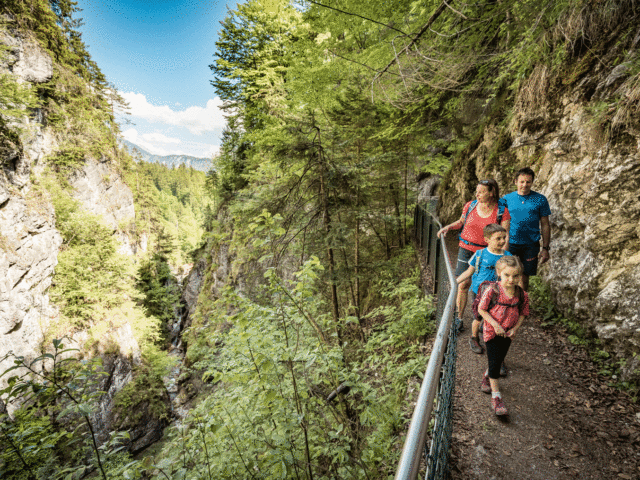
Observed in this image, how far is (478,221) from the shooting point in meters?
3.40

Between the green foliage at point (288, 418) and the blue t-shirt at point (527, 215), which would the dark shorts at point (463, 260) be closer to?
the blue t-shirt at point (527, 215)

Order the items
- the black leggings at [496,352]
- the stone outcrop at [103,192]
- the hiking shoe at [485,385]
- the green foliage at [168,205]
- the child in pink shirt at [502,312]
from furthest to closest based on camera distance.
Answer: the green foliage at [168,205] → the stone outcrop at [103,192] → the hiking shoe at [485,385] → the black leggings at [496,352] → the child in pink shirt at [502,312]

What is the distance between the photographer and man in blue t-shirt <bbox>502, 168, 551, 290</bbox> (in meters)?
3.38

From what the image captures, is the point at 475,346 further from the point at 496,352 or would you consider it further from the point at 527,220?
the point at 527,220

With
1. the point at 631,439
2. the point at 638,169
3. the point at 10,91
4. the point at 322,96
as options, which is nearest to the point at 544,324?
the point at 631,439

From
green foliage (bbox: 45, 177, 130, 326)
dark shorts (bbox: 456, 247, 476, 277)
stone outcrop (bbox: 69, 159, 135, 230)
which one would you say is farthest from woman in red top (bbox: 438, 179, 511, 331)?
stone outcrop (bbox: 69, 159, 135, 230)

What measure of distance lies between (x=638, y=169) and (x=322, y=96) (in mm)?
6691

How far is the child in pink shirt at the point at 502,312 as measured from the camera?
2477 millimetres

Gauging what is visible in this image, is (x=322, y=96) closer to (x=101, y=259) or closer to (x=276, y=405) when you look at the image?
(x=276, y=405)

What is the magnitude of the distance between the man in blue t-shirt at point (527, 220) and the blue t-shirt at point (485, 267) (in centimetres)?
75

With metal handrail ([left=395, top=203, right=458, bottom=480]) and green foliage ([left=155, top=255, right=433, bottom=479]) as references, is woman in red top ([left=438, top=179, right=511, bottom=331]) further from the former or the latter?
metal handrail ([left=395, top=203, right=458, bottom=480])

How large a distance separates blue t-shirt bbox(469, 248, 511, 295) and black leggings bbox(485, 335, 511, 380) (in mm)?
674

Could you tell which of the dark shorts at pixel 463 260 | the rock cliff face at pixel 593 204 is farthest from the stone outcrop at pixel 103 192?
the rock cliff face at pixel 593 204

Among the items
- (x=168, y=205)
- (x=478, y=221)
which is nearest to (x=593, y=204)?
(x=478, y=221)
